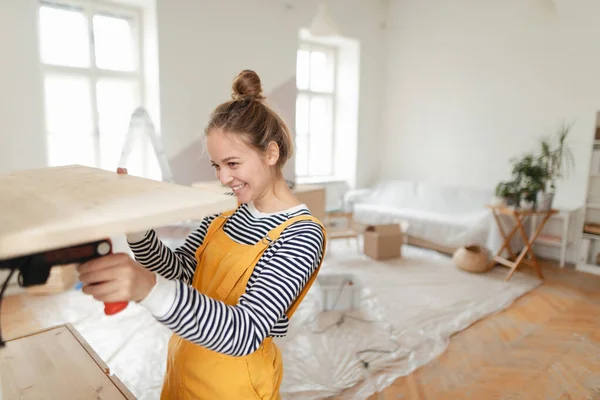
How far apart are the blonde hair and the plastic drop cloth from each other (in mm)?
1670

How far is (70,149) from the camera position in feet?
12.9

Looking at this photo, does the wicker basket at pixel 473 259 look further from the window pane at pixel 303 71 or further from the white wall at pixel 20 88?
the white wall at pixel 20 88

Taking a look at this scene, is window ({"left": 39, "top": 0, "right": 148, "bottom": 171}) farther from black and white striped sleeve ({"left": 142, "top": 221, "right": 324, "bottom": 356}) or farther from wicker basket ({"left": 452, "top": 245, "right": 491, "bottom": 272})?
black and white striped sleeve ({"left": 142, "top": 221, "right": 324, "bottom": 356})

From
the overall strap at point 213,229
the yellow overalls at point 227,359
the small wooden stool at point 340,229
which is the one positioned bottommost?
the small wooden stool at point 340,229

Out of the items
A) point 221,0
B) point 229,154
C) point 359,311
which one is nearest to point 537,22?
point 221,0

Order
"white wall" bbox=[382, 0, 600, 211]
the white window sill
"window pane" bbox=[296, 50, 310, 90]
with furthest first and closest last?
the white window sill, "window pane" bbox=[296, 50, 310, 90], "white wall" bbox=[382, 0, 600, 211]

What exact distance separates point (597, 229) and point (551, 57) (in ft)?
6.11

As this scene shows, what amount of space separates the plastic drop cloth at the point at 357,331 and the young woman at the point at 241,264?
55.6 inches

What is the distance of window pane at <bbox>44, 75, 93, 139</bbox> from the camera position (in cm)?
378

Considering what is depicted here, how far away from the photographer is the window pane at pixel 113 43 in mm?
3982

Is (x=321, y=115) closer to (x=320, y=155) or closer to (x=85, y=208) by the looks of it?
(x=320, y=155)

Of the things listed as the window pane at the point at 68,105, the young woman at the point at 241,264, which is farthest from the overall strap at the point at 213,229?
the window pane at the point at 68,105

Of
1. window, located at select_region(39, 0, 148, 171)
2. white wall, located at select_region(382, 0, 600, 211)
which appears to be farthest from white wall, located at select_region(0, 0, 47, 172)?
white wall, located at select_region(382, 0, 600, 211)

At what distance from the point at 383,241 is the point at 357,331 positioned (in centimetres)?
178
